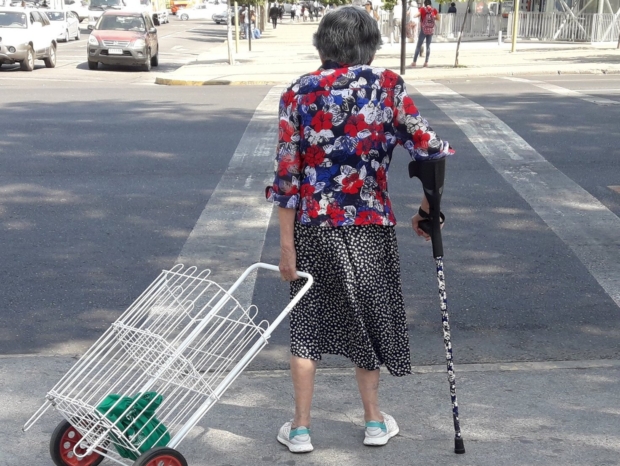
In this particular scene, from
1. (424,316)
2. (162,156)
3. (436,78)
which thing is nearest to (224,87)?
(436,78)

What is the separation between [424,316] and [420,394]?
1.20 metres

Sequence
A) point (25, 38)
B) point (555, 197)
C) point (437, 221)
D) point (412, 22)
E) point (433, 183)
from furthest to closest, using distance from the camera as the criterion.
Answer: point (412, 22) → point (25, 38) → point (555, 197) → point (437, 221) → point (433, 183)

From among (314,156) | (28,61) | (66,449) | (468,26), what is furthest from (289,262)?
(468,26)

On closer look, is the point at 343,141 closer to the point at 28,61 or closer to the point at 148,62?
→ the point at 28,61

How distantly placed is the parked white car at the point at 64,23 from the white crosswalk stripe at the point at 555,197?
30441 mm

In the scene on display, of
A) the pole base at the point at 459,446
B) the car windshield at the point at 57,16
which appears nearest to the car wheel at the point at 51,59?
the car windshield at the point at 57,16

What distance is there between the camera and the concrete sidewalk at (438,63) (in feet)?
68.7

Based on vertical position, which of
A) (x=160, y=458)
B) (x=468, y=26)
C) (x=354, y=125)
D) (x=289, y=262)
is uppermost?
(x=354, y=125)

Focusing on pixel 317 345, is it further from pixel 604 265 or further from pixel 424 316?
pixel 604 265

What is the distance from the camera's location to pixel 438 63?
2461 centimetres

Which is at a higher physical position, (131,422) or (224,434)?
(131,422)

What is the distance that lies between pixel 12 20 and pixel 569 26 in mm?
20602

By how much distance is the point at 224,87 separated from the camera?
62.6ft

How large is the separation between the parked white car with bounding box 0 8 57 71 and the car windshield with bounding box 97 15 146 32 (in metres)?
1.50
